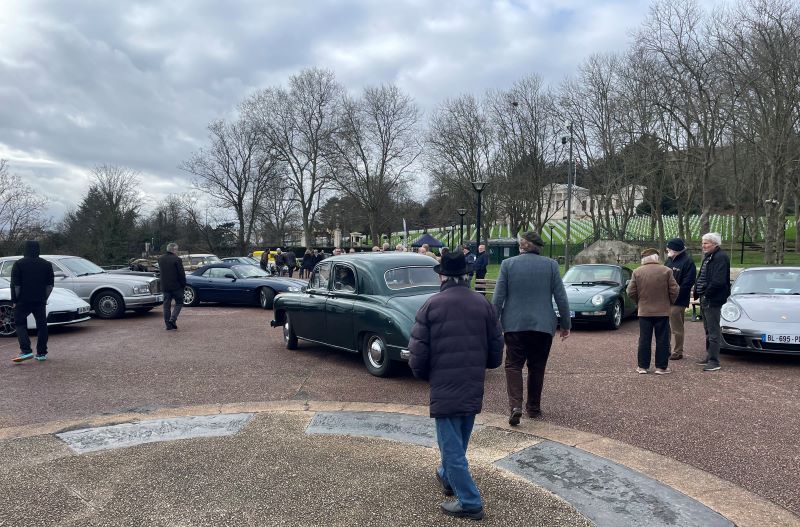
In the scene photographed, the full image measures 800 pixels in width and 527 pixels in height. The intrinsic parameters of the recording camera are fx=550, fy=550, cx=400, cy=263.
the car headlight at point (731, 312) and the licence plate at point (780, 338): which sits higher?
the car headlight at point (731, 312)

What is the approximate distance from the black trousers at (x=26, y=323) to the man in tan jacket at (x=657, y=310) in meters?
8.58

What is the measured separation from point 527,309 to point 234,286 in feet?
38.9

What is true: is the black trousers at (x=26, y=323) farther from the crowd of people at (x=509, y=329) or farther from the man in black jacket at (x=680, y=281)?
the man in black jacket at (x=680, y=281)

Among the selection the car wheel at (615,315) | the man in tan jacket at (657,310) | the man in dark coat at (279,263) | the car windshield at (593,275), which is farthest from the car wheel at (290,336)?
the man in dark coat at (279,263)

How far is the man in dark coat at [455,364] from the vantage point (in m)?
3.38

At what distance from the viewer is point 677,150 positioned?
30000 millimetres

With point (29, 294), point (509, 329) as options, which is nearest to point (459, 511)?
point (509, 329)

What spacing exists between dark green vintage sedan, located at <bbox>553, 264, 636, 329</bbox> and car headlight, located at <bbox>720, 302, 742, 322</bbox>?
7.69ft

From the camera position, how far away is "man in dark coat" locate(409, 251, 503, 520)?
11.1 feet

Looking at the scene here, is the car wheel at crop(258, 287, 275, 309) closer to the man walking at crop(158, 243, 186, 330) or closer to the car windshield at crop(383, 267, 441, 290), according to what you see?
the man walking at crop(158, 243, 186, 330)

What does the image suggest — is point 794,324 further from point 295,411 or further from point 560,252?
point 560,252

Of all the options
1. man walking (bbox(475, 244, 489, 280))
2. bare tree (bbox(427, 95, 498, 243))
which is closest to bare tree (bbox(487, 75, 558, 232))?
bare tree (bbox(427, 95, 498, 243))

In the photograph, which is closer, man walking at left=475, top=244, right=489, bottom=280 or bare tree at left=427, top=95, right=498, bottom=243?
man walking at left=475, top=244, right=489, bottom=280

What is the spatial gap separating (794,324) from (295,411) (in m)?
6.78
